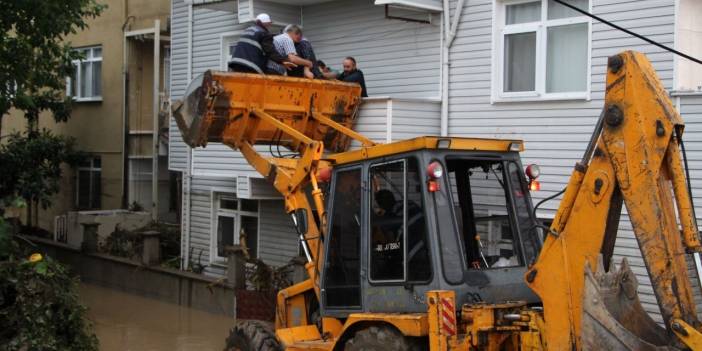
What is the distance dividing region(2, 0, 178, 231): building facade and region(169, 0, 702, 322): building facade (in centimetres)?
526

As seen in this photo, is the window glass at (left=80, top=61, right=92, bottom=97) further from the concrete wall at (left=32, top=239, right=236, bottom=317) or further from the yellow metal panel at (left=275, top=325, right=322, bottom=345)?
the yellow metal panel at (left=275, top=325, right=322, bottom=345)

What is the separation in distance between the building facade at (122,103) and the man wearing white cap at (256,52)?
34.0 ft

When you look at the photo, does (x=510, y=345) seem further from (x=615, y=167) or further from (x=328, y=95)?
(x=328, y=95)

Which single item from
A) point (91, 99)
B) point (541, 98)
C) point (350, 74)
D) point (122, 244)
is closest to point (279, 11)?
point (350, 74)

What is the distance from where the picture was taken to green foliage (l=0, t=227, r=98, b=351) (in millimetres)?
9688

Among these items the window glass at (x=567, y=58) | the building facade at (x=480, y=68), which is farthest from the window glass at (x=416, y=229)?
the window glass at (x=567, y=58)

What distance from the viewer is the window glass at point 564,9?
13.2 meters

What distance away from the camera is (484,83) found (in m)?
14.2

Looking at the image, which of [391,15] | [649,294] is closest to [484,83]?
[391,15]

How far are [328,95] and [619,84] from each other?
6407 millimetres

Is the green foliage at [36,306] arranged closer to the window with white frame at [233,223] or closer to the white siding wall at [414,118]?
the white siding wall at [414,118]

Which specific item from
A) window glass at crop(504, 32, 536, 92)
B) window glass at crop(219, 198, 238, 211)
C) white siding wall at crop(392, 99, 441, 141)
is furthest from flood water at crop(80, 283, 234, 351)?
window glass at crop(504, 32, 536, 92)

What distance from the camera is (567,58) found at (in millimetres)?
13352

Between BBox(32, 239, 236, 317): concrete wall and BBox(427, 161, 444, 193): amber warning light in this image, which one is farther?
BBox(32, 239, 236, 317): concrete wall
